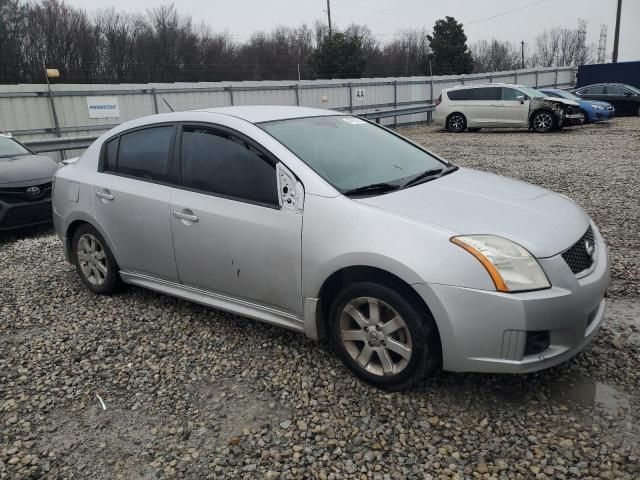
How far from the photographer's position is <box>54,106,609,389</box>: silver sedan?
2.64 m

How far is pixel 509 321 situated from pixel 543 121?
16357mm

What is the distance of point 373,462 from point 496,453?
0.58 metres

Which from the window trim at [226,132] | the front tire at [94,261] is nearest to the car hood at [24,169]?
the front tire at [94,261]

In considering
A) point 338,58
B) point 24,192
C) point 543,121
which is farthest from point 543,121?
point 338,58

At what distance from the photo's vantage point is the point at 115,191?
415cm

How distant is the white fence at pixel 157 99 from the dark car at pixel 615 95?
6477 millimetres

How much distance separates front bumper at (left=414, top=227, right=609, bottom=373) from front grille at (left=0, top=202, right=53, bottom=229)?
5.80 meters

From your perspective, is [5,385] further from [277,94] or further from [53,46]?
[53,46]

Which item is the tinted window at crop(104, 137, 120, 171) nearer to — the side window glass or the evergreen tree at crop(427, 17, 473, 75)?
the side window glass

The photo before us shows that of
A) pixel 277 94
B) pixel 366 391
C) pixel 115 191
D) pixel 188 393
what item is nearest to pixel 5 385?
pixel 188 393

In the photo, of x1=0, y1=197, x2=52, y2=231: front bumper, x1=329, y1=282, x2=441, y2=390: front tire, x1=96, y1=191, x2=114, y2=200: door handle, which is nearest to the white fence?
x1=0, y1=197, x2=52, y2=231: front bumper

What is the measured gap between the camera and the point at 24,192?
21.9 ft

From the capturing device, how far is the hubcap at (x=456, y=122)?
18.5m

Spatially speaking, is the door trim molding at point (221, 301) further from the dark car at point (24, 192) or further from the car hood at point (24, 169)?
the car hood at point (24, 169)
